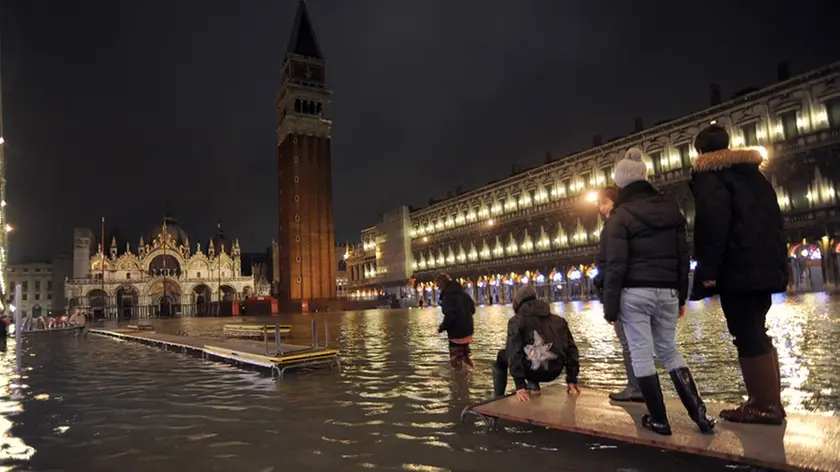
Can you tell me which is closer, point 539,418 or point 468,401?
point 539,418

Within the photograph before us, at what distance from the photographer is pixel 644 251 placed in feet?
13.8

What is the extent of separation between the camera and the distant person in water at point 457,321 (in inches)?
342

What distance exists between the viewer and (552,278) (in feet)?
A: 168

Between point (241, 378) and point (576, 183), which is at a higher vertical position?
point (576, 183)

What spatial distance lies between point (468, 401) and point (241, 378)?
15.6 ft

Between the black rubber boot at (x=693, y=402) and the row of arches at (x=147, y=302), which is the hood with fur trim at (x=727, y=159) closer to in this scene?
the black rubber boot at (x=693, y=402)

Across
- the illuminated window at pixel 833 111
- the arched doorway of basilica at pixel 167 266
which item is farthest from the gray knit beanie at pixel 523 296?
the arched doorway of basilica at pixel 167 266

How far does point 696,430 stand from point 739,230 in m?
1.62

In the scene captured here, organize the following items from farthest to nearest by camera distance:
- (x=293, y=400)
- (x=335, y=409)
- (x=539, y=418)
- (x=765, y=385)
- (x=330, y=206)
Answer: (x=330, y=206) < (x=293, y=400) < (x=335, y=409) < (x=539, y=418) < (x=765, y=385)

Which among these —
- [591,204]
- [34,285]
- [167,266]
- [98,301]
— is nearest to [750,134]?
[591,204]

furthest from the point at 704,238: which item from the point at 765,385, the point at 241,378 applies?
the point at 241,378

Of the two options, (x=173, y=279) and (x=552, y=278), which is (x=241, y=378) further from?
(x=173, y=279)

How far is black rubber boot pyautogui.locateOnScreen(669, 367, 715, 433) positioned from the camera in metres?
3.96

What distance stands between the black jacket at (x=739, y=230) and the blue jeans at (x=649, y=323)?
44 cm
